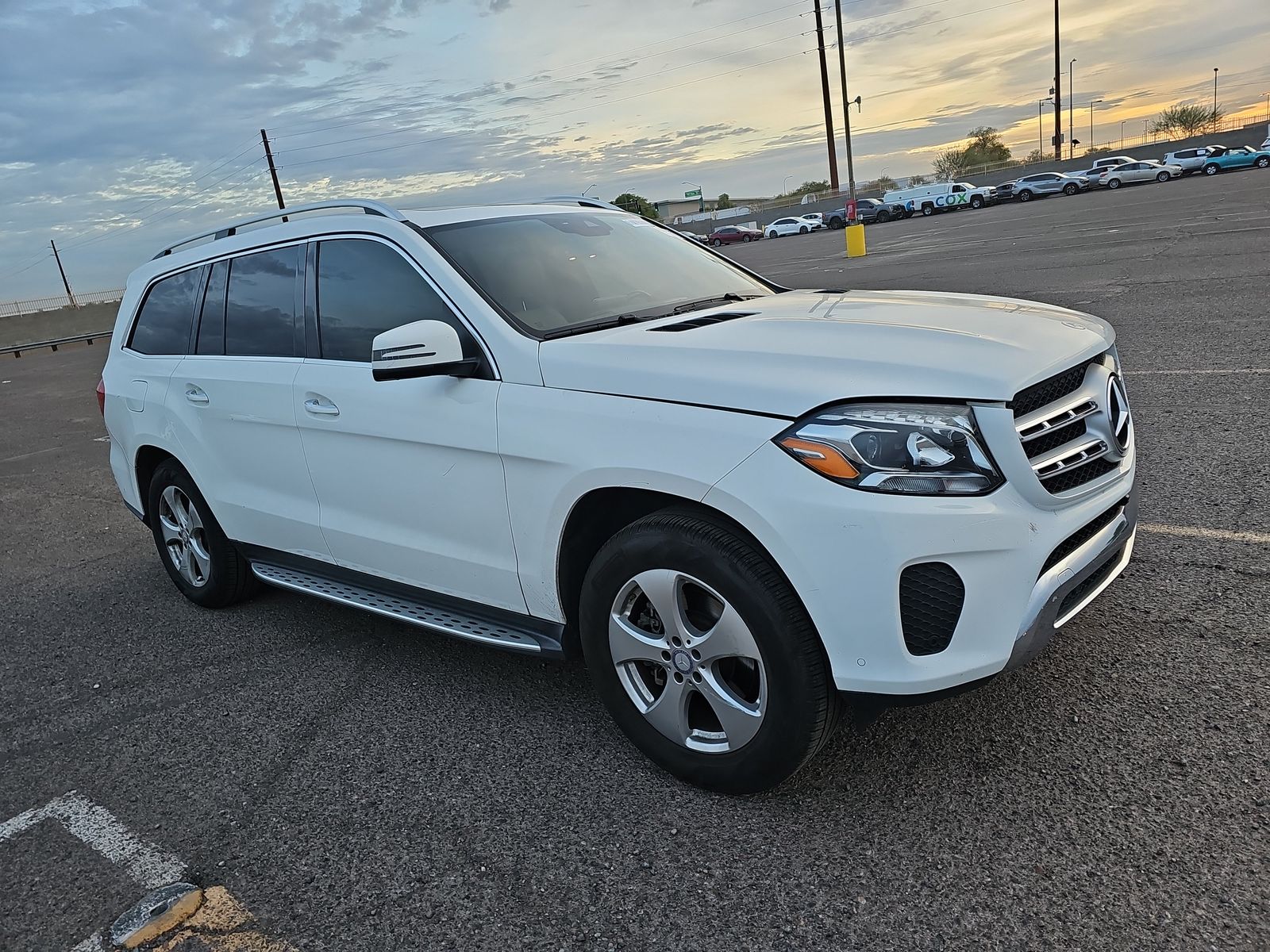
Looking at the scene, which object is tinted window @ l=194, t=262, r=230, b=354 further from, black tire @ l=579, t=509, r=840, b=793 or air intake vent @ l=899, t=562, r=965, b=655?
air intake vent @ l=899, t=562, r=965, b=655

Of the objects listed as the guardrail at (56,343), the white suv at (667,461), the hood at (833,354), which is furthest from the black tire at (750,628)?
the guardrail at (56,343)

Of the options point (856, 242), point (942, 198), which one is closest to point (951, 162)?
point (942, 198)

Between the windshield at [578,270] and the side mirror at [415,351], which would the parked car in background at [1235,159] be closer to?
the windshield at [578,270]

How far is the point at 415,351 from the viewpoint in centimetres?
313

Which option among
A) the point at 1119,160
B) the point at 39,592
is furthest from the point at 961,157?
the point at 39,592

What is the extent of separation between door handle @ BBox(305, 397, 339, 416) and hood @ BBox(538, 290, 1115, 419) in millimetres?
1121

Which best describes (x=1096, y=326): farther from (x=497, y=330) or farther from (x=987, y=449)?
(x=497, y=330)

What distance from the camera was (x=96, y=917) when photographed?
2.72 m

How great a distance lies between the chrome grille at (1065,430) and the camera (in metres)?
2.58

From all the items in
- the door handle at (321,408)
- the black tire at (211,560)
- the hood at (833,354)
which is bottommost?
the black tire at (211,560)

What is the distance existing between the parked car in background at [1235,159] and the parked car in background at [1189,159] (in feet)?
0.83

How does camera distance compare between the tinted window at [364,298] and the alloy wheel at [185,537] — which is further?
the alloy wheel at [185,537]

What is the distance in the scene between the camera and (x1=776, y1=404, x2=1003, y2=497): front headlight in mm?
2439

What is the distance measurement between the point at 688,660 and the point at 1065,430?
50.2 inches
